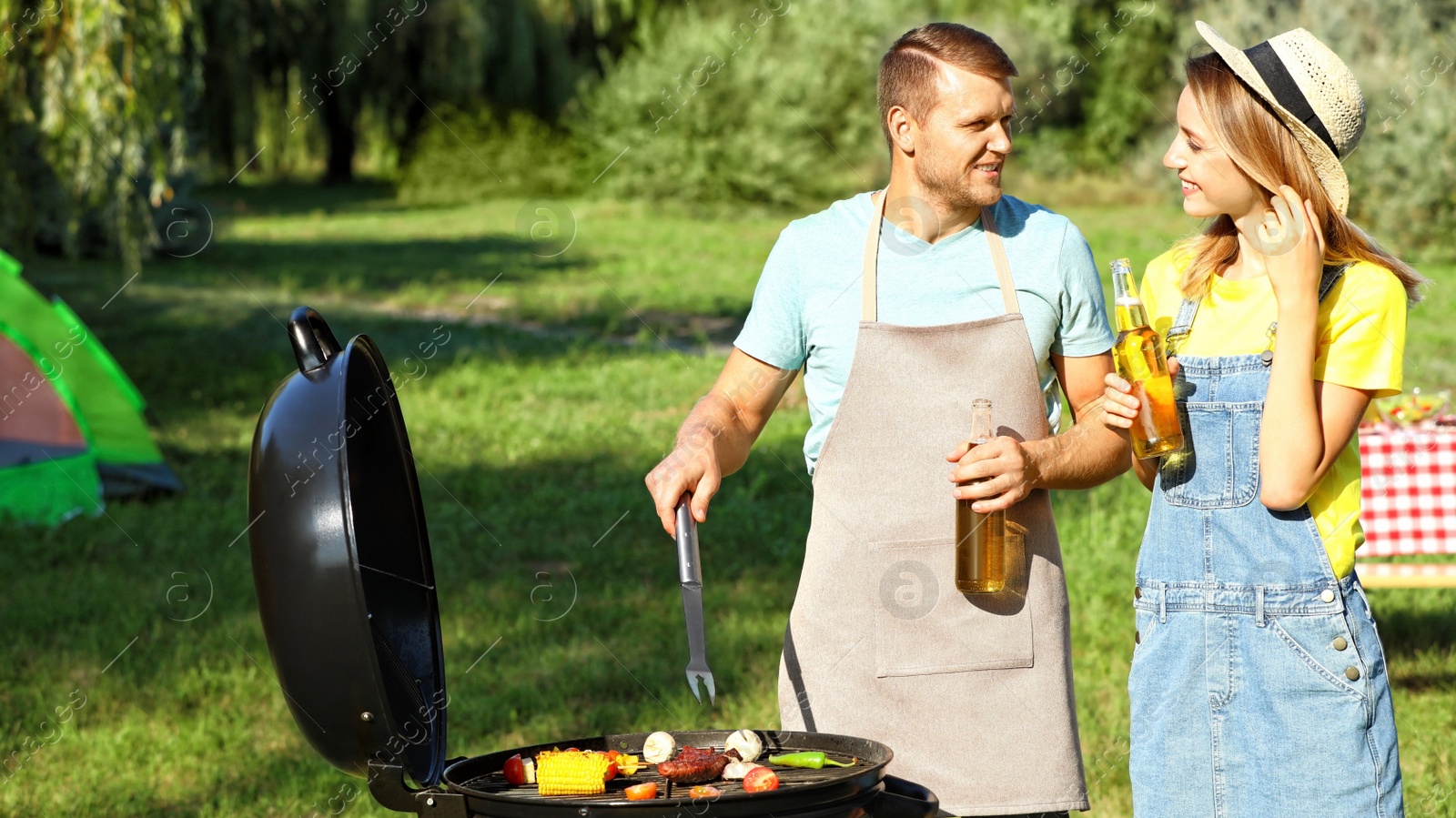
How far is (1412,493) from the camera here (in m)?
4.66

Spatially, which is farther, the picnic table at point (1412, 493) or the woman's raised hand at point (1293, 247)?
the picnic table at point (1412, 493)

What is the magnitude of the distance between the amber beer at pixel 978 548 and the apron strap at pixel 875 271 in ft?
0.70

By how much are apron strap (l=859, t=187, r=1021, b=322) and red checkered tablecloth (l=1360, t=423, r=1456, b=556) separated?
2.75 meters

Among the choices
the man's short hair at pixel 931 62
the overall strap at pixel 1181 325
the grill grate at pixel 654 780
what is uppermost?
the man's short hair at pixel 931 62

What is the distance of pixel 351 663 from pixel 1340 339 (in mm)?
1493

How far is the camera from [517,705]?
483 centimetres

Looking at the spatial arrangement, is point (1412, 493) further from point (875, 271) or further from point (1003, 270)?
point (875, 271)

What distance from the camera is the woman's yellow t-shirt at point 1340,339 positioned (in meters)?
2.07

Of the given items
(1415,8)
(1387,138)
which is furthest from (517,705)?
(1415,8)

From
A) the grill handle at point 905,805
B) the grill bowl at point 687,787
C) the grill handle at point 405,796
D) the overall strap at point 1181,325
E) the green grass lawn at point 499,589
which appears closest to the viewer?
the grill bowl at point 687,787

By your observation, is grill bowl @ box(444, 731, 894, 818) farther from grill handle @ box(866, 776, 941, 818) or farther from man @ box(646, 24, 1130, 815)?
man @ box(646, 24, 1130, 815)

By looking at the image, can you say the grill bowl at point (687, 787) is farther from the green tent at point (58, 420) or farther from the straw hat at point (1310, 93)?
the green tent at point (58, 420)

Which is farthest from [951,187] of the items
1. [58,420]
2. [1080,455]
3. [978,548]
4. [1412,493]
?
[58,420]

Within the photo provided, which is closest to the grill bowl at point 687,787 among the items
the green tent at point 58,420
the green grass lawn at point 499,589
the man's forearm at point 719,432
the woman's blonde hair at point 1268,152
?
the man's forearm at point 719,432
